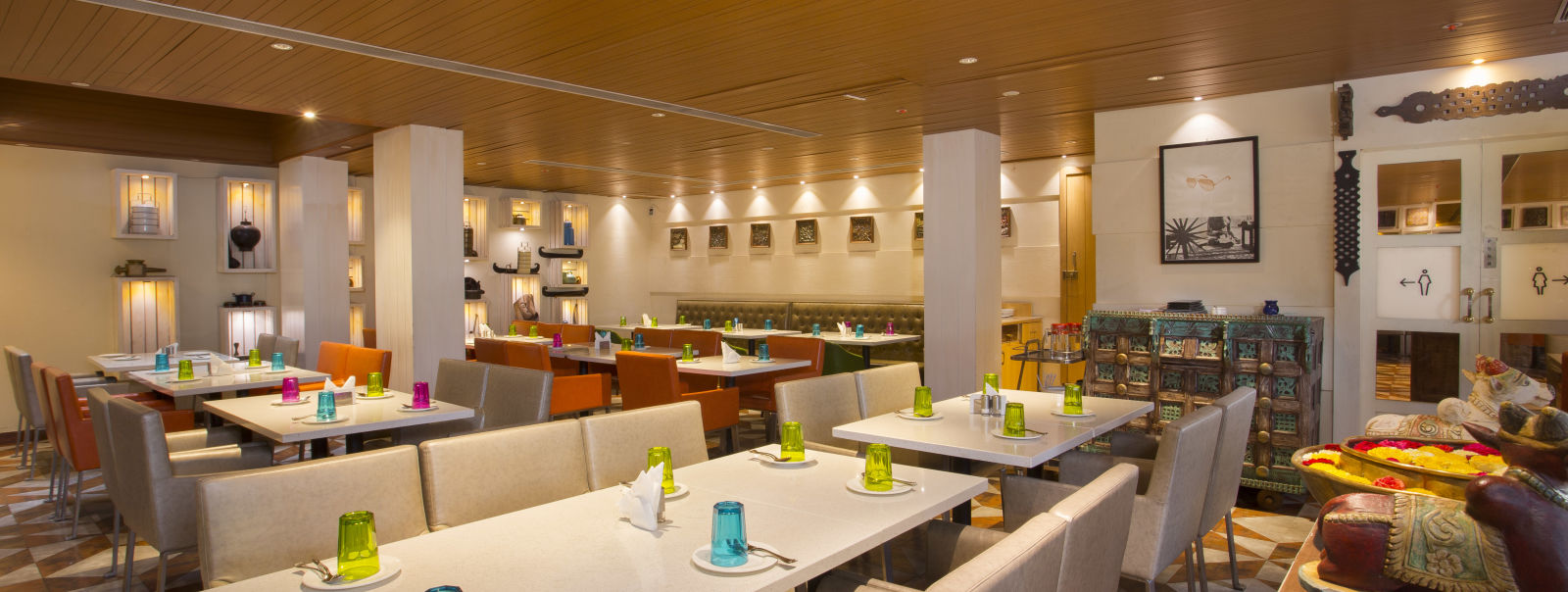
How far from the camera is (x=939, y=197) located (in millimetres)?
6988

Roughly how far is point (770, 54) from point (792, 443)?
2804mm

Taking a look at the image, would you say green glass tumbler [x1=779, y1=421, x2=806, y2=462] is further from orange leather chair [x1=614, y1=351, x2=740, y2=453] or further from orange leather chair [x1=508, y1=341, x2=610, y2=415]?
orange leather chair [x1=508, y1=341, x2=610, y2=415]

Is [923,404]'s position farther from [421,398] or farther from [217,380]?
[217,380]

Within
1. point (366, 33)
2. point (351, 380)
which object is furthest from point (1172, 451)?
point (366, 33)

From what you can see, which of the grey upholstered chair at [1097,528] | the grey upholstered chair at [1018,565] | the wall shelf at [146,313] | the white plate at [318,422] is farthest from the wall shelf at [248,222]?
the grey upholstered chair at [1097,528]

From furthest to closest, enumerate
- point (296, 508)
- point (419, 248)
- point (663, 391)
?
point (419, 248) → point (663, 391) → point (296, 508)

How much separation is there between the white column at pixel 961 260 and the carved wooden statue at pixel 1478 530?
5.85m

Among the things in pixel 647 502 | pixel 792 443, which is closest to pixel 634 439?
pixel 792 443

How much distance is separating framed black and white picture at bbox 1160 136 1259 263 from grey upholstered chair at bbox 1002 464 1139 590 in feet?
15.1

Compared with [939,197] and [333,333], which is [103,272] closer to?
[333,333]

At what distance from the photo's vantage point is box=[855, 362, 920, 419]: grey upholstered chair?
408 centimetres

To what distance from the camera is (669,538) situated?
6.25 feet

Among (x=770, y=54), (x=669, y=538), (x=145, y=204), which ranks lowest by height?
(x=669, y=538)

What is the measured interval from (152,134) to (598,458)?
7835mm
